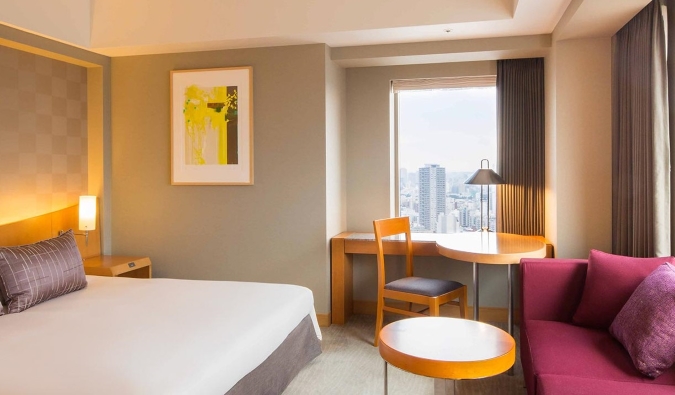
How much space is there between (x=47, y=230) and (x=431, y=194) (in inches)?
127

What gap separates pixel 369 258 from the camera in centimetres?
459

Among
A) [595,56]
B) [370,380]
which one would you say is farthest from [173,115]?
[595,56]

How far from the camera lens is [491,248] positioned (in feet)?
11.2

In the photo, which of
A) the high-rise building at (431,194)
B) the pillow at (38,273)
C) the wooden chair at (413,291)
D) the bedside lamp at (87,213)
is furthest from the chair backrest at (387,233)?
the bedside lamp at (87,213)

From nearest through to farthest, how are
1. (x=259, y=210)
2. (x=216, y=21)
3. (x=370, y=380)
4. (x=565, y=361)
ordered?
1. (x=565, y=361)
2. (x=370, y=380)
3. (x=216, y=21)
4. (x=259, y=210)

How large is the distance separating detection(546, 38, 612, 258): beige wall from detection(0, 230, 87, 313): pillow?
3228 mm

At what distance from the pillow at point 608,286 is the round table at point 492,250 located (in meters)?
0.56

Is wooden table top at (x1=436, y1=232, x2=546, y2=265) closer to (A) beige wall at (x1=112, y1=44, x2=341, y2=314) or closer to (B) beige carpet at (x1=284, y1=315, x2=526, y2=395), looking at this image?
(B) beige carpet at (x1=284, y1=315, x2=526, y2=395)

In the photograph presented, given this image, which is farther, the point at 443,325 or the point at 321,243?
the point at 321,243

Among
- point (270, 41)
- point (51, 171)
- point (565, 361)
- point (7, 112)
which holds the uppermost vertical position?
point (270, 41)

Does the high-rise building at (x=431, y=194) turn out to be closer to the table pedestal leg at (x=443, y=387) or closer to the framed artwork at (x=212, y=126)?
the framed artwork at (x=212, y=126)

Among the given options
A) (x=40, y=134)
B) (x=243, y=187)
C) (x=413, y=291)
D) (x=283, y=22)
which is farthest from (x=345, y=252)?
(x=40, y=134)

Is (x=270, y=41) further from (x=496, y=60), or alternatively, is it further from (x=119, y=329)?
(x=119, y=329)

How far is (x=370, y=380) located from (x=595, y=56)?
269cm
